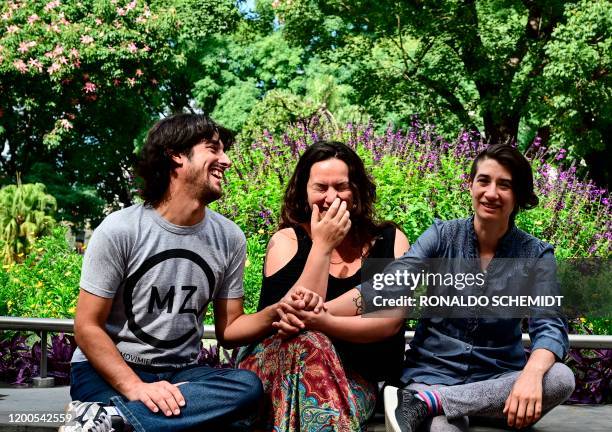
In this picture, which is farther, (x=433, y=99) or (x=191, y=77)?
(x=191, y=77)

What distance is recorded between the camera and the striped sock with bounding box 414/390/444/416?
11.1 feet

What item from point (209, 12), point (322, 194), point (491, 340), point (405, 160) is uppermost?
point (209, 12)

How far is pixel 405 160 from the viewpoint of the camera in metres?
8.12

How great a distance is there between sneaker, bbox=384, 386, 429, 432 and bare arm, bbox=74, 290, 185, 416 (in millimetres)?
787

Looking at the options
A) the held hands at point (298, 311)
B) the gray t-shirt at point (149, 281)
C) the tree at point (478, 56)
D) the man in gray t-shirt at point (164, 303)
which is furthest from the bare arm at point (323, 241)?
the tree at point (478, 56)

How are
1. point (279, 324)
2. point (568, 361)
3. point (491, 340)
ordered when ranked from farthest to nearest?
1. point (568, 361)
2. point (491, 340)
3. point (279, 324)

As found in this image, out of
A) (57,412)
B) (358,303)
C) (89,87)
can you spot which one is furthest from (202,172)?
(89,87)

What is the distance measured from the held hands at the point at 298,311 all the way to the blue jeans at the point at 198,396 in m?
0.23

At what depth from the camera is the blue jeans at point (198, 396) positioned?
10.3 feet

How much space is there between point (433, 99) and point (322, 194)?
1540 cm

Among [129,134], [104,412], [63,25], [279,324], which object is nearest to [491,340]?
[279,324]

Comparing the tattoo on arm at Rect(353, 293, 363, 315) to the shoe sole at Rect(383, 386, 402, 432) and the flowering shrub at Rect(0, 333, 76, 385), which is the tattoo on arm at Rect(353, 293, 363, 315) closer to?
the shoe sole at Rect(383, 386, 402, 432)

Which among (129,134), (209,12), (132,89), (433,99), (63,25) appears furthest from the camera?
(129,134)

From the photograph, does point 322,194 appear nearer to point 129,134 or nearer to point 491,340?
point 491,340
